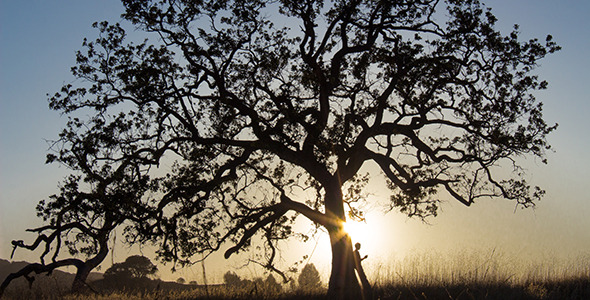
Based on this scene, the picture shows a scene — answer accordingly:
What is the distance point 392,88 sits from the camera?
15992 millimetres

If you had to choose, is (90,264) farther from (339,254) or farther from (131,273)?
(131,273)

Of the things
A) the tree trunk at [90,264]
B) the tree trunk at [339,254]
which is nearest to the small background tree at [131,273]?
the tree trunk at [90,264]

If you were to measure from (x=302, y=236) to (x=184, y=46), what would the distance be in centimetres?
762

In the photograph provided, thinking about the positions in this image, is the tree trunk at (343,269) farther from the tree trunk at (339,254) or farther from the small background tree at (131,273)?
the small background tree at (131,273)

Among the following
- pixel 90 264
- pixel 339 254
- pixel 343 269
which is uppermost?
pixel 90 264

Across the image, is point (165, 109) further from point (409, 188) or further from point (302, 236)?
point (409, 188)

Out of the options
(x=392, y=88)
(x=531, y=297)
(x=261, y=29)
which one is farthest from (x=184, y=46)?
(x=531, y=297)

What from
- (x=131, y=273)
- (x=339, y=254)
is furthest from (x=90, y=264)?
(x=131, y=273)

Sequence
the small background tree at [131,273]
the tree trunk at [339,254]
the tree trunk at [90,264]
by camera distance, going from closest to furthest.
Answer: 1. the tree trunk at [90,264]
2. the tree trunk at [339,254]
3. the small background tree at [131,273]

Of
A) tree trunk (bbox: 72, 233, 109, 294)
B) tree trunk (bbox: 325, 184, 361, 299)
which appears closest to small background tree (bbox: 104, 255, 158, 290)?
tree trunk (bbox: 72, 233, 109, 294)

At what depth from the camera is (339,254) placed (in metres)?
15.4

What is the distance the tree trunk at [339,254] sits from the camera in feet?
47.6

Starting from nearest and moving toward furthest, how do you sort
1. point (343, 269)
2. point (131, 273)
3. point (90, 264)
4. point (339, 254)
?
point (343, 269), point (339, 254), point (90, 264), point (131, 273)

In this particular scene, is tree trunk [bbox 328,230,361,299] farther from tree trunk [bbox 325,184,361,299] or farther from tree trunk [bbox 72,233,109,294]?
tree trunk [bbox 72,233,109,294]
